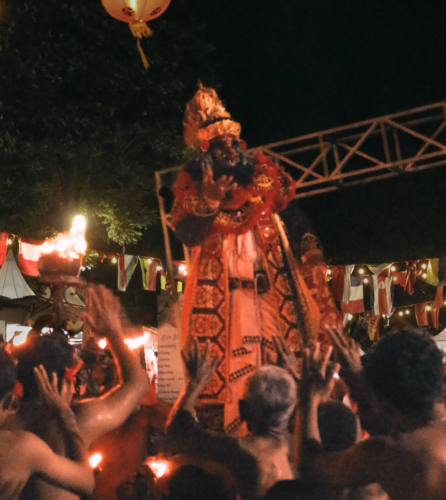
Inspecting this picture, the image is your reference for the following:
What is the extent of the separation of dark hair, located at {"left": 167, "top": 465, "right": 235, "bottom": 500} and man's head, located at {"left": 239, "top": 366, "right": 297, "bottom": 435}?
266 mm

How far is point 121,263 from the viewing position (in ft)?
36.0

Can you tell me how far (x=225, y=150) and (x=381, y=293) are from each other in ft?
32.2

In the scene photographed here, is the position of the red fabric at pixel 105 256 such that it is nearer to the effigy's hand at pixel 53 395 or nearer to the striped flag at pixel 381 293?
the striped flag at pixel 381 293

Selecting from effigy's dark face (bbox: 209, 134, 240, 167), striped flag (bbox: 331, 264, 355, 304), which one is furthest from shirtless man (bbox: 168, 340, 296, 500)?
striped flag (bbox: 331, 264, 355, 304)

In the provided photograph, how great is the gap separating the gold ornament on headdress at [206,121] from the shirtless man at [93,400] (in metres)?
2.79

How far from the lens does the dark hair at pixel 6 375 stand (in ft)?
7.81

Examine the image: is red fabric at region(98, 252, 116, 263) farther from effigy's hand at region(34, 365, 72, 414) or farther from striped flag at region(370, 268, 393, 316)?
effigy's hand at region(34, 365, 72, 414)

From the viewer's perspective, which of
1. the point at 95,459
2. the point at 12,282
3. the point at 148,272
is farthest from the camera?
the point at 148,272

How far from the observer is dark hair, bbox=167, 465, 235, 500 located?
7.98 ft

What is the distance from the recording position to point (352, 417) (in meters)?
2.72

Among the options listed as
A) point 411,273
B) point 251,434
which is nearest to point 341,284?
point 411,273

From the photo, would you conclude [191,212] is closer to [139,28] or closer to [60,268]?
[60,268]

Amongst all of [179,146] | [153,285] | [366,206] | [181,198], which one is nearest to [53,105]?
[179,146]

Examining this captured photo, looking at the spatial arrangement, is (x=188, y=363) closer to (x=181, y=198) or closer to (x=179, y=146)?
(x=181, y=198)
